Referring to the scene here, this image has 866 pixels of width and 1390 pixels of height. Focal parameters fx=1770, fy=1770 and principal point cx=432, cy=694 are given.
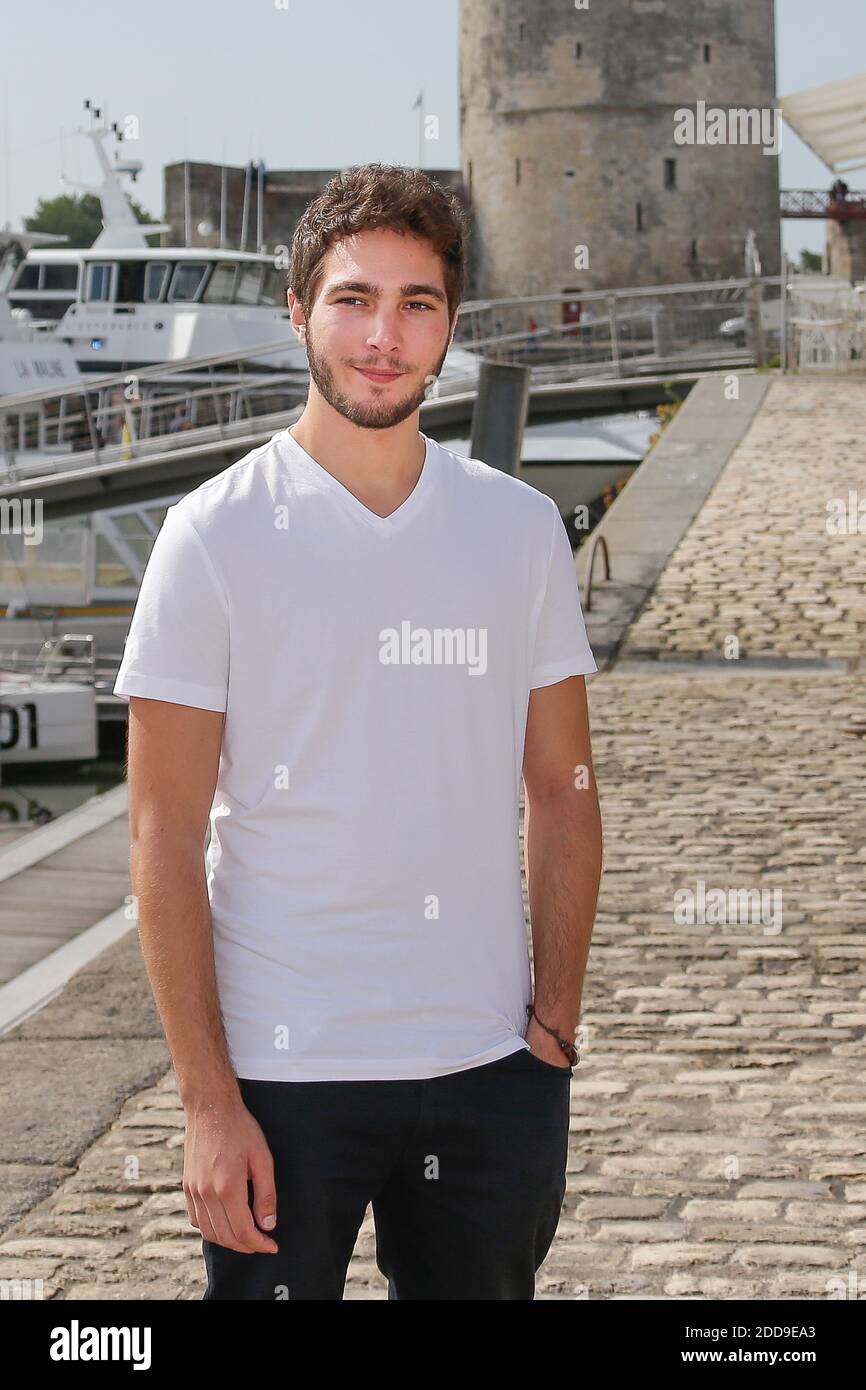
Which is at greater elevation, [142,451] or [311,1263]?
[142,451]

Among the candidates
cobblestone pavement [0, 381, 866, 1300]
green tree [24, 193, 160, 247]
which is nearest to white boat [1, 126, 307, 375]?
cobblestone pavement [0, 381, 866, 1300]

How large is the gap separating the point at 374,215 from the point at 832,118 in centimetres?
1915

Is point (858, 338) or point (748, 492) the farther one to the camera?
point (858, 338)

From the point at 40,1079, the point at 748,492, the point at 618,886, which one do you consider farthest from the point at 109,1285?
the point at 748,492

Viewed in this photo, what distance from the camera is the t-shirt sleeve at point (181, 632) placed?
194 centimetres

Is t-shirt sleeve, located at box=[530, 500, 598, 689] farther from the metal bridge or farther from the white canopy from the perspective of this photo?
the white canopy

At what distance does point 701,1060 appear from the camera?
188 inches

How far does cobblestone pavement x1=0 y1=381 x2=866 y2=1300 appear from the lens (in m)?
3.59

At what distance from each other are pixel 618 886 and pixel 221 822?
15.2 feet

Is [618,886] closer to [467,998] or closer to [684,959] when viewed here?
[684,959]

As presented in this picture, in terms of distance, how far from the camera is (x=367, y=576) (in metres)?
1.98

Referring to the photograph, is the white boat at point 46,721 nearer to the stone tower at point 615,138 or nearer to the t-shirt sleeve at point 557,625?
the t-shirt sleeve at point 557,625

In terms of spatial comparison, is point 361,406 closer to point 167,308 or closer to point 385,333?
point 385,333
